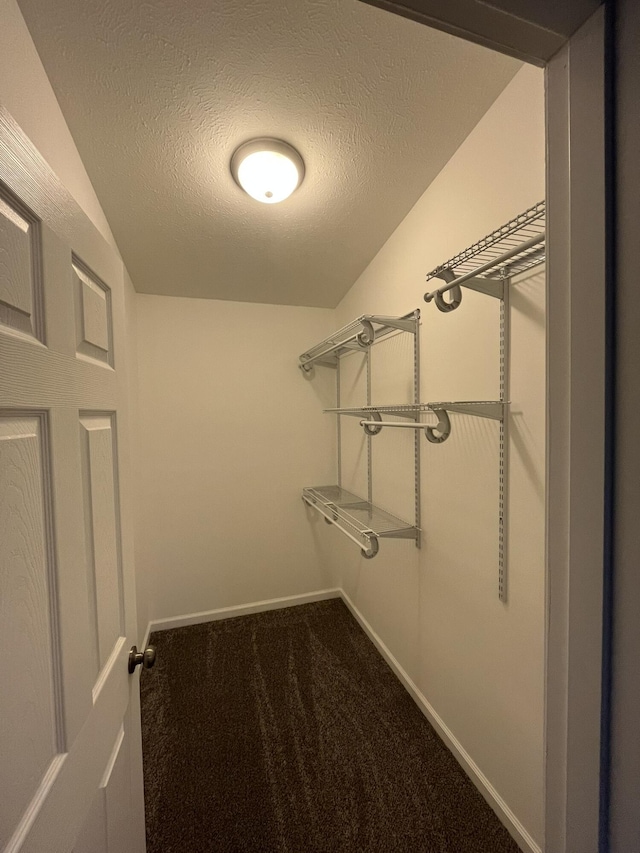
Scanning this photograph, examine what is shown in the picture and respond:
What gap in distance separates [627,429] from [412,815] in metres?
1.49

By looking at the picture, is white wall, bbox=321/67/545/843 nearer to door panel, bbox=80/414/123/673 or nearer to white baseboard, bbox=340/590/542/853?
white baseboard, bbox=340/590/542/853

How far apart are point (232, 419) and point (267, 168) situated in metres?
1.43

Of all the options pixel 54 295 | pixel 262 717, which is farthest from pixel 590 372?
pixel 262 717

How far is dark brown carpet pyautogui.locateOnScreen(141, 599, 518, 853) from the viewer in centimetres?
105

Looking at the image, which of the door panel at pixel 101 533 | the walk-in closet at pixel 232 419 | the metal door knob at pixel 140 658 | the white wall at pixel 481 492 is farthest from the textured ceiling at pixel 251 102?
the metal door knob at pixel 140 658

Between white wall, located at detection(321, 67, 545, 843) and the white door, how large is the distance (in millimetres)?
1103

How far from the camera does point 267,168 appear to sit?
1.18 m

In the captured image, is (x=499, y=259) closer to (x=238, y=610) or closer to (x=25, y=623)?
(x=25, y=623)

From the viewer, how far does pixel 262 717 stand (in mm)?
1464

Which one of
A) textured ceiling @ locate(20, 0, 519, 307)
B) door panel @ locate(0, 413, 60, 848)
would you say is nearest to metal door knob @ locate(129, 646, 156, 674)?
door panel @ locate(0, 413, 60, 848)

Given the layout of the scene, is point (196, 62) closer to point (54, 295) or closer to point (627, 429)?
point (54, 295)

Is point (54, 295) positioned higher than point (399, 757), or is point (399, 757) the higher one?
point (54, 295)

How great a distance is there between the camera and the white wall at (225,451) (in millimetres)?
2068

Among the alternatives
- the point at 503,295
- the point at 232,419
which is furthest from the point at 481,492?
the point at 232,419
